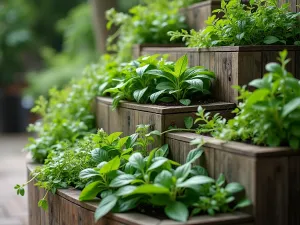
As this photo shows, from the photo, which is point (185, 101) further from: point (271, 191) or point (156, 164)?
point (271, 191)

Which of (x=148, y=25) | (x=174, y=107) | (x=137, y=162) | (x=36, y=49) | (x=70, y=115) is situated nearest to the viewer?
(x=137, y=162)

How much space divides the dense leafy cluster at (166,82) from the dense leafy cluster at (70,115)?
0.44m

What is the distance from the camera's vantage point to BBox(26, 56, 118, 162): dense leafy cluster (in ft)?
10.8

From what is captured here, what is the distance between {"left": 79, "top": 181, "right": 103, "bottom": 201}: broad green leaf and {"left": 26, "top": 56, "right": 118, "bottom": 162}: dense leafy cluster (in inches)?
33.5

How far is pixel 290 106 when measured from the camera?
6.48 ft

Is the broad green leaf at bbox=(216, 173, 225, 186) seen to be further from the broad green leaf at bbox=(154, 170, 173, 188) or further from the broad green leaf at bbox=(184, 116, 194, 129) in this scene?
the broad green leaf at bbox=(184, 116, 194, 129)

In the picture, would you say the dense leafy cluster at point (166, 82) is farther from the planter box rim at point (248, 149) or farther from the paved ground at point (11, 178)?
the paved ground at point (11, 178)

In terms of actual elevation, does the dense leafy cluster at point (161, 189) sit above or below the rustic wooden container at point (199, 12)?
below

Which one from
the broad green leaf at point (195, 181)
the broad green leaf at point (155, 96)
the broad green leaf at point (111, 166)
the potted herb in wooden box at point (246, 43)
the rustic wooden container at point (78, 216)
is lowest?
the rustic wooden container at point (78, 216)

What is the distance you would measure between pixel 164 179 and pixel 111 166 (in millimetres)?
281

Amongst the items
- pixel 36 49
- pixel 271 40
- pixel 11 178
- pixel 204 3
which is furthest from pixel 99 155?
pixel 36 49

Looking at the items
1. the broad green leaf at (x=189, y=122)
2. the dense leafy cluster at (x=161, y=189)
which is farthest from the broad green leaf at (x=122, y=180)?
the broad green leaf at (x=189, y=122)

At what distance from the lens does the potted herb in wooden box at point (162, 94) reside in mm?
2559

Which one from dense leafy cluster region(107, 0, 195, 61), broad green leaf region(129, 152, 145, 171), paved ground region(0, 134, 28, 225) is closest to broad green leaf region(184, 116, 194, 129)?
broad green leaf region(129, 152, 145, 171)
